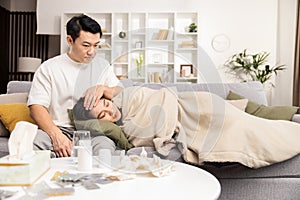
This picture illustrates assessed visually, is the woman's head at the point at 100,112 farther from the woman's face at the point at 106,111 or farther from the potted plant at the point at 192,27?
the potted plant at the point at 192,27

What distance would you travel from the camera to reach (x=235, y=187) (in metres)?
2.04

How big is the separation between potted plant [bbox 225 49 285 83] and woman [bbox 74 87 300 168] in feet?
10.1

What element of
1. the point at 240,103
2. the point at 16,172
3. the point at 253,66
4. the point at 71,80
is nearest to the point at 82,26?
the point at 71,80

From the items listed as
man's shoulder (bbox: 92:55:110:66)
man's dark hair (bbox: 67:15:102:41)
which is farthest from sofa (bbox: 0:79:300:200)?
man's dark hair (bbox: 67:15:102:41)

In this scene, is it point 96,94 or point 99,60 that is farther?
point 99,60

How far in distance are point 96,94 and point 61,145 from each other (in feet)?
1.05

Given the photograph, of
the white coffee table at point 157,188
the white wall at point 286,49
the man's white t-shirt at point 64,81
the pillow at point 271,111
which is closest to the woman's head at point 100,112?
the man's white t-shirt at point 64,81

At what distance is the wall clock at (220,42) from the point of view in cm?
547

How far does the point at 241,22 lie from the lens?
18.0ft

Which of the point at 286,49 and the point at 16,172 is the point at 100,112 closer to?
the point at 16,172

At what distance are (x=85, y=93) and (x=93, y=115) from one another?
0.15m

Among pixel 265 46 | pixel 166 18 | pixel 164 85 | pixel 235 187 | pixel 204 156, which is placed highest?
pixel 166 18

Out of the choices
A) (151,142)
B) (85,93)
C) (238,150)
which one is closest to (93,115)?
Result: (85,93)

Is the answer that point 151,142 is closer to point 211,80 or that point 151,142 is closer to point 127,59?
point 127,59
